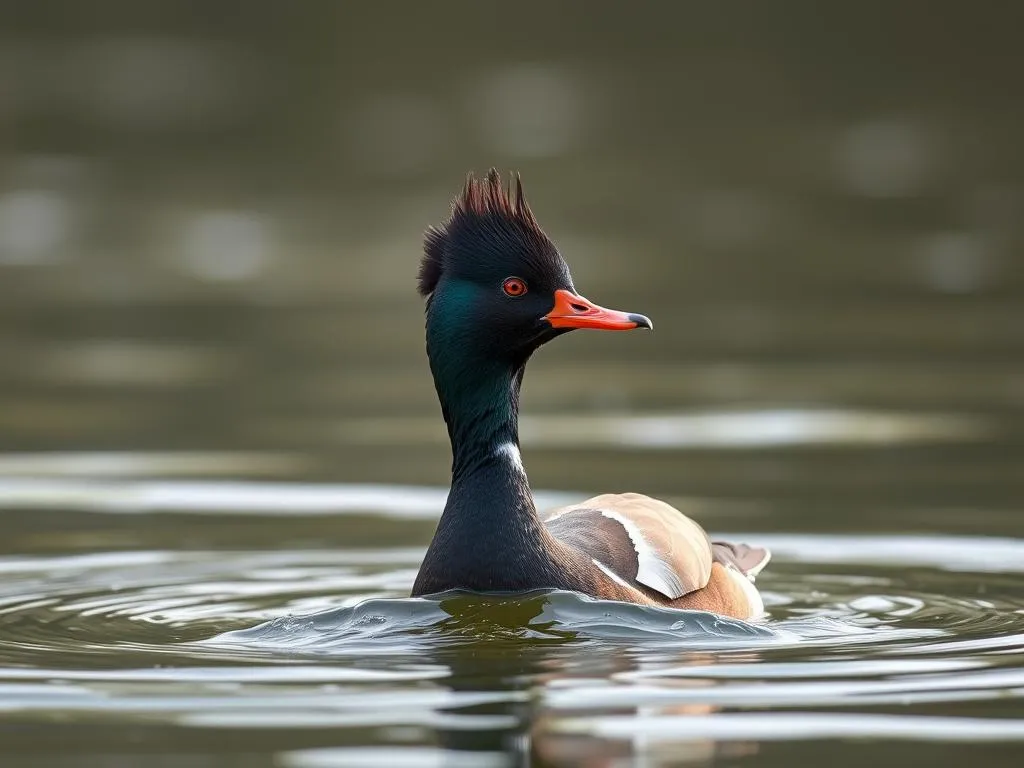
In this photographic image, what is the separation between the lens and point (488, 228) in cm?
987

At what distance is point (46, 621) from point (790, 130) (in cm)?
2627

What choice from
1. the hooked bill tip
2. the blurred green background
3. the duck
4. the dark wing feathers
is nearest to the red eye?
the duck

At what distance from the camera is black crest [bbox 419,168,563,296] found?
9781mm

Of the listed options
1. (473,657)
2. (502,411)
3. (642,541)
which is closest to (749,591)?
(642,541)

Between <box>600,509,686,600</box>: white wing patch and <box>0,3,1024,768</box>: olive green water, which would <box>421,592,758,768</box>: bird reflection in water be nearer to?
<box>0,3,1024,768</box>: olive green water

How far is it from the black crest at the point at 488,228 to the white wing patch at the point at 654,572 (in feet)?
4.39

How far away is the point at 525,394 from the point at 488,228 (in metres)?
7.36

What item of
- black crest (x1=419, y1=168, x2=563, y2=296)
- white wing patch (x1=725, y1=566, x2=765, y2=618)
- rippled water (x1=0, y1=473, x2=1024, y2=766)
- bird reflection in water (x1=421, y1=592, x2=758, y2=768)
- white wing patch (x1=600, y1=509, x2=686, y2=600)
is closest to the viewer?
bird reflection in water (x1=421, y1=592, x2=758, y2=768)

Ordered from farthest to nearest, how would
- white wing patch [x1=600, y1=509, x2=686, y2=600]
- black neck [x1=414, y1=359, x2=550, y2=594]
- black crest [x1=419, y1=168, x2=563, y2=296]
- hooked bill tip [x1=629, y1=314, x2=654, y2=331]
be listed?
white wing patch [x1=600, y1=509, x2=686, y2=600] → black crest [x1=419, y1=168, x2=563, y2=296] → black neck [x1=414, y1=359, x2=550, y2=594] → hooked bill tip [x1=629, y1=314, x2=654, y2=331]

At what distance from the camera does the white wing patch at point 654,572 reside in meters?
10.0

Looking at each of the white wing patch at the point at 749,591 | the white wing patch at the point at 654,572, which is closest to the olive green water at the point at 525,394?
the white wing patch at the point at 749,591

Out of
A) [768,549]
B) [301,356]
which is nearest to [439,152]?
[301,356]

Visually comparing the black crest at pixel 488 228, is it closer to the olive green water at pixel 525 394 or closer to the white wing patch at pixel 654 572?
the white wing patch at pixel 654 572

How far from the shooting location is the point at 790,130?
115ft
